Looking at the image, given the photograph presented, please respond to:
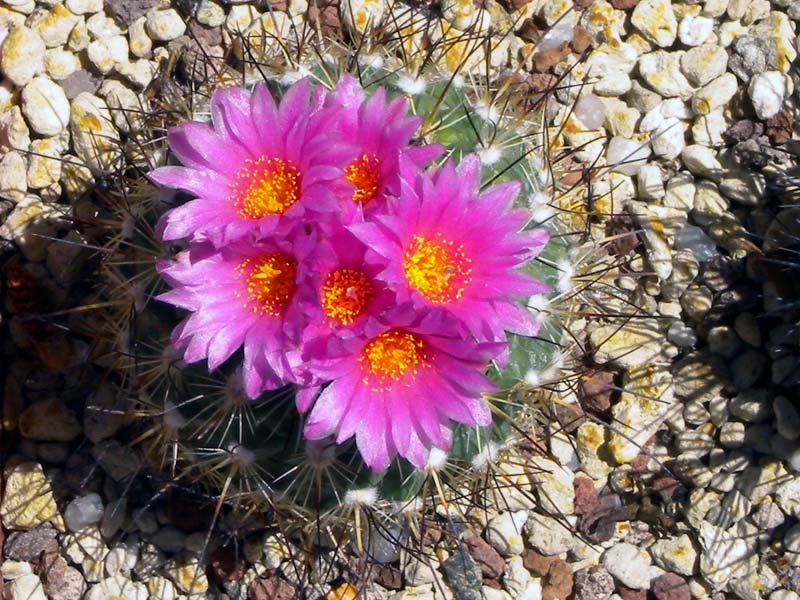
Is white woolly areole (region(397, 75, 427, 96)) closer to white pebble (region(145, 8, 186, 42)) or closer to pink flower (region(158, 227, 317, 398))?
pink flower (region(158, 227, 317, 398))

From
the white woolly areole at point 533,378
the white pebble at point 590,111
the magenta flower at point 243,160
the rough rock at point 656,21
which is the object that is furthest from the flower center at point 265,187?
the rough rock at point 656,21

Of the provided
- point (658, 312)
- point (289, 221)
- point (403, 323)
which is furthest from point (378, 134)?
point (658, 312)

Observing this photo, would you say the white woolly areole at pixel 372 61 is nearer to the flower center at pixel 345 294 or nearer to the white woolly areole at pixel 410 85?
the white woolly areole at pixel 410 85

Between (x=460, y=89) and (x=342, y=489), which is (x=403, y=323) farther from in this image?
(x=460, y=89)

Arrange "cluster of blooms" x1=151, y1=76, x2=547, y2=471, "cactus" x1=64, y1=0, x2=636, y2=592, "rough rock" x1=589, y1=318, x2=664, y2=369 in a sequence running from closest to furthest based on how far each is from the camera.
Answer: "cluster of blooms" x1=151, y1=76, x2=547, y2=471 < "cactus" x1=64, y1=0, x2=636, y2=592 < "rough rock" x1=589, y1=318, x2=664, y2=369

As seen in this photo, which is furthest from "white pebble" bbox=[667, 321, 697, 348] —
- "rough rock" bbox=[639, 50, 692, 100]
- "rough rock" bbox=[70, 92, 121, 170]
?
"rough rock" bbox=[70, 92, 121, 170]
